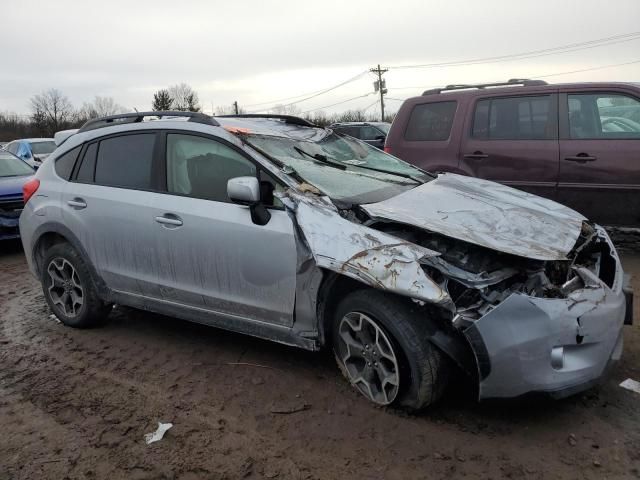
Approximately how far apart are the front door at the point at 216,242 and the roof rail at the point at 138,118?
7.1 inches

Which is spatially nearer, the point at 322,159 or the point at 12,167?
the point at 322,159

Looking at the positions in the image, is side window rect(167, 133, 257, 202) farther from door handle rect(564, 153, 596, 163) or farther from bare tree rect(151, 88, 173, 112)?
bare tree rect(151, 88, 173, 112)

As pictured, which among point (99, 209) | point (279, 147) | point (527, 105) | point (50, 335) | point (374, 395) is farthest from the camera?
point (527, 105)

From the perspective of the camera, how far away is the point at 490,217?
129 inches

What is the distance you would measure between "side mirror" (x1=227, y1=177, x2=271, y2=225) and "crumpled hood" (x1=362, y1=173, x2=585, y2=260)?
636 millimetres

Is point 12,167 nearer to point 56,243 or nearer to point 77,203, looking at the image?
point 56,243

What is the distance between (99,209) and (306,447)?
2.50 meters

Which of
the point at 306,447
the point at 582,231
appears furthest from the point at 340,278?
the point at 582,231

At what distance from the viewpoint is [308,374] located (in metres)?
3.64

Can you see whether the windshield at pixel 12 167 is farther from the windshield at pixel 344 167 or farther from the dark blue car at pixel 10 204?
the windshield at pixel 344 167

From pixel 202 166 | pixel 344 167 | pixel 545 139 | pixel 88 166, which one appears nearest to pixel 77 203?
pixel 88 166

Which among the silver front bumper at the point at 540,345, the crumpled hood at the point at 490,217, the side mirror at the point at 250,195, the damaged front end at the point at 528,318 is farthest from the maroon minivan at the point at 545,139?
the side mirror at the point at 250,195

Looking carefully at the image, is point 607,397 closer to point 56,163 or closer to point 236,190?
point 236,190

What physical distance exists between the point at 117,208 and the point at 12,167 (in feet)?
21.4
